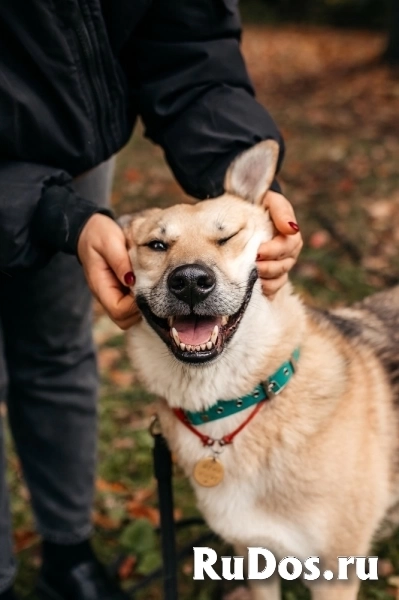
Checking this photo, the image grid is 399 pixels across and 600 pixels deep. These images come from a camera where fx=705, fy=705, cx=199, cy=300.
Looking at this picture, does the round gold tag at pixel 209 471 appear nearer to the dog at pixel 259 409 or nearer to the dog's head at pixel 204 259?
the dog at pixel 259 409

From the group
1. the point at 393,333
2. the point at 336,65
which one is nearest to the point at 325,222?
the point at 393,333

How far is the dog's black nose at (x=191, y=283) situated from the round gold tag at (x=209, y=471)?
1.66 ft

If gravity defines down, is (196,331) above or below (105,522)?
above

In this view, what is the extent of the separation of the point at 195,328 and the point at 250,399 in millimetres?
296

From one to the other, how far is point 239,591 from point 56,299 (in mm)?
1239

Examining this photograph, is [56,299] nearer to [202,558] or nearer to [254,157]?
[254,157]

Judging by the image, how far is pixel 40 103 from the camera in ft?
6.06

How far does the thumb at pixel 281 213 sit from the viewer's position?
174 cm

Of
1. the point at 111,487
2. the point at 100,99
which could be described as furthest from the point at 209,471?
the point at 111,487

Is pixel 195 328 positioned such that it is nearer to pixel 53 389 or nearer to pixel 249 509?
pixel 249 509

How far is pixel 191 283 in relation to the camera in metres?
1.68

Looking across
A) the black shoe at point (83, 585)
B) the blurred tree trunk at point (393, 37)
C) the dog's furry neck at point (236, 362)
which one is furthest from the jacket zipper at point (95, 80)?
the blurred tree trunk at point (393, 37)

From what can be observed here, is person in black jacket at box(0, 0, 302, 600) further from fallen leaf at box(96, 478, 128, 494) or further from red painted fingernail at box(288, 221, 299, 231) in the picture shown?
fallen leaf at box(96, 478, 128, 494)

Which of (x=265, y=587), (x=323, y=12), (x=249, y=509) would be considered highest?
(x=249, y=509)
